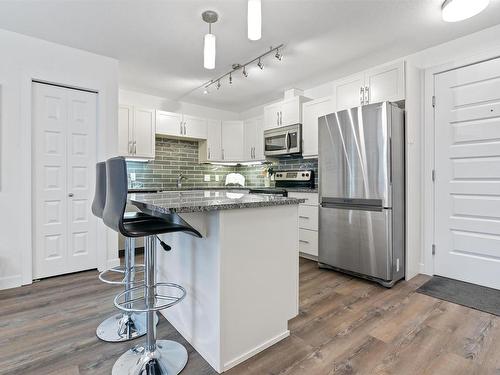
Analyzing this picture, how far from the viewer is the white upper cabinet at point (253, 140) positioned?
4.76 m

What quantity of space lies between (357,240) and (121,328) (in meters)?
2.27

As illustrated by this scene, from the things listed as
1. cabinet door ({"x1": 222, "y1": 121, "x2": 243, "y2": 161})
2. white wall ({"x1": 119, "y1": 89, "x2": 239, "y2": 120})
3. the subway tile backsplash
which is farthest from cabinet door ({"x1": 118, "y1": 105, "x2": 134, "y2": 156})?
cabinet door ({"x1": 222, "y1": 121, "x2": 243, "y2": 161})

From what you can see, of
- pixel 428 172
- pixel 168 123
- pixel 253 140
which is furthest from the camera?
pixel 253 140

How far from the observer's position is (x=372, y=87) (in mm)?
2896

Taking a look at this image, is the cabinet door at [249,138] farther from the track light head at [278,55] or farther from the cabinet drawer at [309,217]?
the track light head at [278,55]

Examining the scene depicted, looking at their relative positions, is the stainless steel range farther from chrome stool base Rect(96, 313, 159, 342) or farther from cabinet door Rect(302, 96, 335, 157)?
chrome stool base Rect(96, 313, 159, 342)

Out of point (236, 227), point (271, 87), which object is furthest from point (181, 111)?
point (236, 227)

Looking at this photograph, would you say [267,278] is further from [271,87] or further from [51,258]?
[271,87]

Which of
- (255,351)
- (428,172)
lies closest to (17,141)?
(255,351)

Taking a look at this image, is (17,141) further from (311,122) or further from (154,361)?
(311,122)

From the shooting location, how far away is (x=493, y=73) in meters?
2.44

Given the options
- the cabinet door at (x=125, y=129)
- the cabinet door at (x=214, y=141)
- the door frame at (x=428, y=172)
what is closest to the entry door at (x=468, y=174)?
the door frame at (x=428, y=172)

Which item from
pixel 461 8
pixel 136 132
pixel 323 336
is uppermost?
pixel 461 8

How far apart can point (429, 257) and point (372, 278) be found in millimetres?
772
